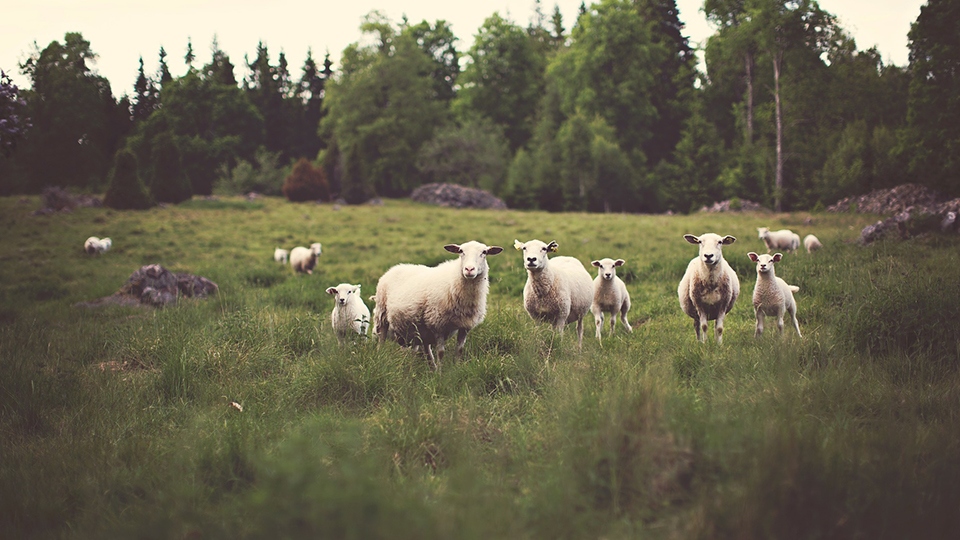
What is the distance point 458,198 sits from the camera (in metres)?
40.6

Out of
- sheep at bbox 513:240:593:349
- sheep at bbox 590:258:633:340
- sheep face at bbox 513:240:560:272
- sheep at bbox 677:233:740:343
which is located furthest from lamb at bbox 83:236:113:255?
sheep at bbox 677:233:740:343

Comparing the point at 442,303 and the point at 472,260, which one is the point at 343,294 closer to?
the point at 442,303

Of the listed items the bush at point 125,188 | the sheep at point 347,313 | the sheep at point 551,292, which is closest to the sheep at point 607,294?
the sheep at point 551,292

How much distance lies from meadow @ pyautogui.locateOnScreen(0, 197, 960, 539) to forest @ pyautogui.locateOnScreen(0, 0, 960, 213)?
1735 cm

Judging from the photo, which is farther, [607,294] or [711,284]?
[607,294]

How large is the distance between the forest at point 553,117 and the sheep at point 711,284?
55.6ft

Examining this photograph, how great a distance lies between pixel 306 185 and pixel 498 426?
120 ft

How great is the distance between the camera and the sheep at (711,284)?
7762 millimetres

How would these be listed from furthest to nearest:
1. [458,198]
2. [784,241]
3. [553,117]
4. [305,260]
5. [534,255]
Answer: [553,117]
[458,198]
[784,241]
[305,260]
[534,255]

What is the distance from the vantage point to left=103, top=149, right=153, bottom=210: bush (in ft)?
91.9

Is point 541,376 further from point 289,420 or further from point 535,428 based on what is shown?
point 289,420

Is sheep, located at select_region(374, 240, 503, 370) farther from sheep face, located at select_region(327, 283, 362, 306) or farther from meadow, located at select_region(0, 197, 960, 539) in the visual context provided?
sheep face, located at select_region(327, 283, 362, 306)

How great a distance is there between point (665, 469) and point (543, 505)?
0.74 metres

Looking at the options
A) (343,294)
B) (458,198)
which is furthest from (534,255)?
(458,198)
